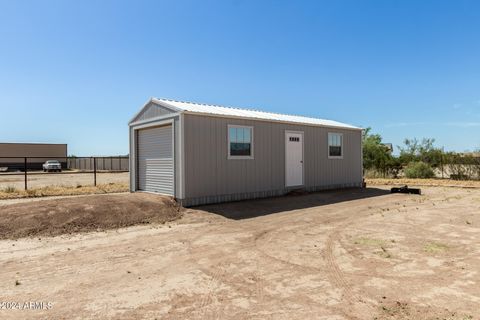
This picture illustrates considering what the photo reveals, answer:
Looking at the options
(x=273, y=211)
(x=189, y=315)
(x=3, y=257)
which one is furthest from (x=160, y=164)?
(x=189, y=315)

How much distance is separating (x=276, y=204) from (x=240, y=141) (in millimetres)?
2313

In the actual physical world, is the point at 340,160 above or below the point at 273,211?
above

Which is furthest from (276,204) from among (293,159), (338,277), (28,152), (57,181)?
(28,152)

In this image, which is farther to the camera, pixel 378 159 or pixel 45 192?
pixel 378 159

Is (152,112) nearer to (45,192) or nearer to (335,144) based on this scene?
(45,192)

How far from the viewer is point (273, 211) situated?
918cm

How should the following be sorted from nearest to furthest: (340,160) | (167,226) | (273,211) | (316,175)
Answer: (167,226) < (273,211) < (316,175) < (340,160)

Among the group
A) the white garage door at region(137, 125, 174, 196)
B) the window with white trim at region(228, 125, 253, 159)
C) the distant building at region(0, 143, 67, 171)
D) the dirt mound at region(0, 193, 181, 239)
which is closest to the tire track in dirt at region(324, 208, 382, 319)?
the dirt mound at region(0, 193, 181, 239)

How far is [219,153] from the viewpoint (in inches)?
408

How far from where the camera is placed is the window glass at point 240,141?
35.2 feet

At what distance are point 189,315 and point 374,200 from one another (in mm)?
9738

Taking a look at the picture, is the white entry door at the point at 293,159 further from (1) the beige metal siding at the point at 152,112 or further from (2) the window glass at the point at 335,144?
(1) the beige metal siding at the point at 152,112

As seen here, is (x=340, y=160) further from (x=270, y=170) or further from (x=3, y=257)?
(x=3, y=257)

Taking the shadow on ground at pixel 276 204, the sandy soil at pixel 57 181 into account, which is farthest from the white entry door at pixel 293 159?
the sandy soil at pixel 57 181
